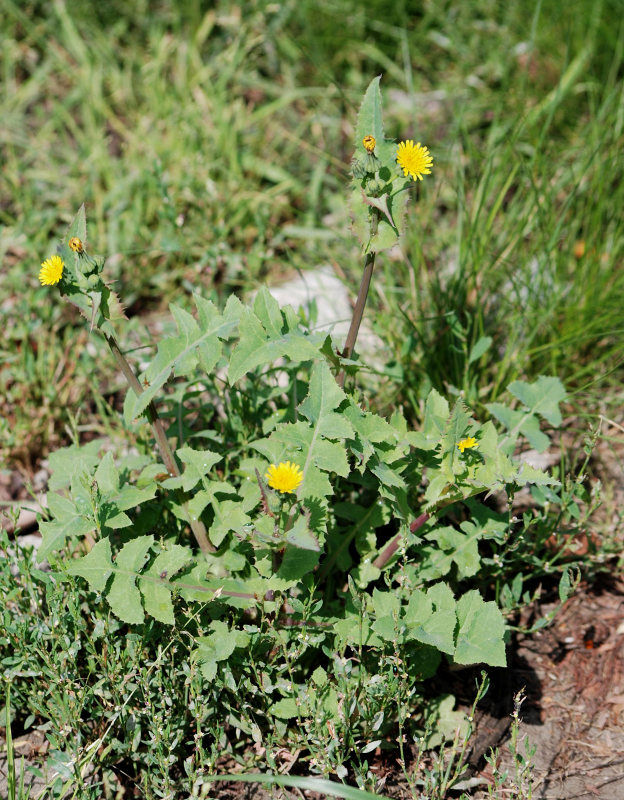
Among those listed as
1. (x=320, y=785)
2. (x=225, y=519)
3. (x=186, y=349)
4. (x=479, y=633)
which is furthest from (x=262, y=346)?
(x=320, y=785)

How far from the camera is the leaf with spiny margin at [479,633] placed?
1.78 m

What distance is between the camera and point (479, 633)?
6.04ft

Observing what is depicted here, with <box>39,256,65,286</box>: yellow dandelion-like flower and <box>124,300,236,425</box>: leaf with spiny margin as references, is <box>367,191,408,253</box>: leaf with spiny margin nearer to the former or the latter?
<box>124,300,236,425</box>: leaf with spiny margin

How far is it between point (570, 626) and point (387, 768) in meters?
0.74

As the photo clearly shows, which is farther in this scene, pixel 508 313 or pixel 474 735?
pixel 508 313

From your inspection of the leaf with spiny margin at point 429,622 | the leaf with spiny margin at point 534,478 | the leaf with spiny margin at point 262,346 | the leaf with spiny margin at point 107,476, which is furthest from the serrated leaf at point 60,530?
the leaf with spiny margin at point 534,478

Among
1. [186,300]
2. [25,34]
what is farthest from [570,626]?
[25,34]

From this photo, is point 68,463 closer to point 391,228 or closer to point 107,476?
point 107,476

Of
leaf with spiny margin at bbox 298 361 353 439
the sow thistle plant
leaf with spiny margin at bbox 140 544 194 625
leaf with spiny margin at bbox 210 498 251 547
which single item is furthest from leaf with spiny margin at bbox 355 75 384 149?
leaf with spiny margin at bbox 140 544 194 625

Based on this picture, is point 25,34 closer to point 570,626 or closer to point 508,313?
point 508,313

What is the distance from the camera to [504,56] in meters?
3.96

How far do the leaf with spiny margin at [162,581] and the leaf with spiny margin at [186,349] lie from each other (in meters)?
0.34

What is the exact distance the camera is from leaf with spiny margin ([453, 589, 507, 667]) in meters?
1.78

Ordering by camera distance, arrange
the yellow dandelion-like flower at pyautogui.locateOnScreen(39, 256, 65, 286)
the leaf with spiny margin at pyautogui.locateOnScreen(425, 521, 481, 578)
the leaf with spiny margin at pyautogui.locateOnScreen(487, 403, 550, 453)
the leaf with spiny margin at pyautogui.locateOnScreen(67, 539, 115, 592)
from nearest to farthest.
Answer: the yellow dandelion-like flower at pyautogui.locateOnScreen(39, 256, 65, 286) < the leaf with spiny margin at pyautogui.locateOnScreen(67, 539, 115, 592) < the leaf with spiny margin at pyautogui.locateOnScreen(425, 521, 481, 578) < the leaf with spiny margin at pyautogui.locateOnScreen(487, 403, 550, 453)
